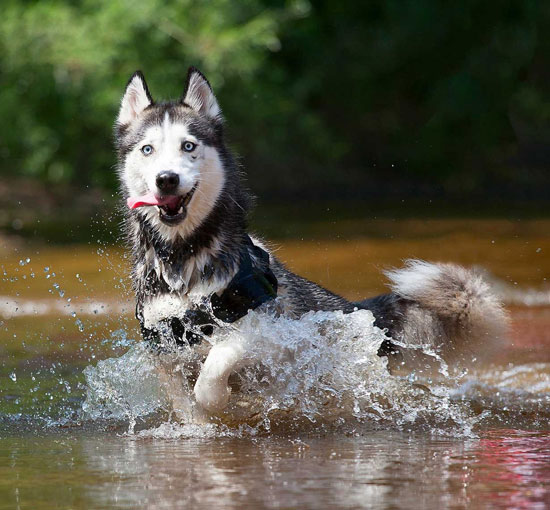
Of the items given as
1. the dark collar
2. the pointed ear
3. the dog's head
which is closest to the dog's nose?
the dog's head

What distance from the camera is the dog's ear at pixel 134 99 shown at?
5.46 m

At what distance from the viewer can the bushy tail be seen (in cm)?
575

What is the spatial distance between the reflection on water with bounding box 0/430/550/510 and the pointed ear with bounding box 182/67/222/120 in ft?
5.43

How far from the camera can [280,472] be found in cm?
411

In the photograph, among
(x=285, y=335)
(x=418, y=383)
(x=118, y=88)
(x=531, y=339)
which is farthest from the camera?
(x=118, y=88)

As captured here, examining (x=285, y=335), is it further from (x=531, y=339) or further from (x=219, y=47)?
(x=219, y=47)

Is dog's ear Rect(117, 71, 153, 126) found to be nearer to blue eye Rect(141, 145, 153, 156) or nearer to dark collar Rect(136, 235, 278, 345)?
blue eye Rect(141, 145, 153, 156)

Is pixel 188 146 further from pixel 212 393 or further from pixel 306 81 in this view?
pixel 306 81

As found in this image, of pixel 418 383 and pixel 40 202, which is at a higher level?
pixel 40 202

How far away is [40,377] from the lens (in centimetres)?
645

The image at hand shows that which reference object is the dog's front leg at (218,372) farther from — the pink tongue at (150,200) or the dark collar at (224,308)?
the pink tongue at (150,200)

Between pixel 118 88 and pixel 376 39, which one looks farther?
pixel 376 39

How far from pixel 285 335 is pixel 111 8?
451 inches

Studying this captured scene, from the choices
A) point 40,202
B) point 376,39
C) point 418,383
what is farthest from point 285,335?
point 376,39
